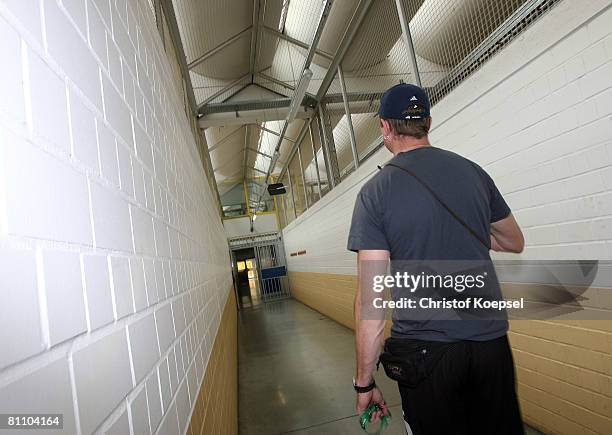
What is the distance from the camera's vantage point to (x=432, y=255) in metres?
1.16

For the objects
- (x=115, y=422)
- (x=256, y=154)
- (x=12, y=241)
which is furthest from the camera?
(x=256, y=154)

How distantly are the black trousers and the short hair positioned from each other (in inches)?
27.9

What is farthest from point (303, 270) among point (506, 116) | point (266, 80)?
point (506, 116)

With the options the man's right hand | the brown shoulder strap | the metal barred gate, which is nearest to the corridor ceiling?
the brown shoulder strap

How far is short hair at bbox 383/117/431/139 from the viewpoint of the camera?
4.27 feet

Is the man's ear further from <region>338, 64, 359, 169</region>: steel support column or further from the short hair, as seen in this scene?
<region>338, 64, 359, 169</region>: steel support column

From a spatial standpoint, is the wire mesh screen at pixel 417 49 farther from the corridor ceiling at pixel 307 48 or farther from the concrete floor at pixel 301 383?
the concrete floor at pixel 301 383

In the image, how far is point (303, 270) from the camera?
33.3ft

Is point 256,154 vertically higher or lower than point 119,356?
higher

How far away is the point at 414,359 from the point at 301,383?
3319mm

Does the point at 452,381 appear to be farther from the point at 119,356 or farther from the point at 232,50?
the point at 232,50

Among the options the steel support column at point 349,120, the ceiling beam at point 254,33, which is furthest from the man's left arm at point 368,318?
the ceiling beam at point 254,33

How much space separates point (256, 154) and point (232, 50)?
250 inches

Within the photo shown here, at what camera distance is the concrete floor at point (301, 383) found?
3.11 meters
